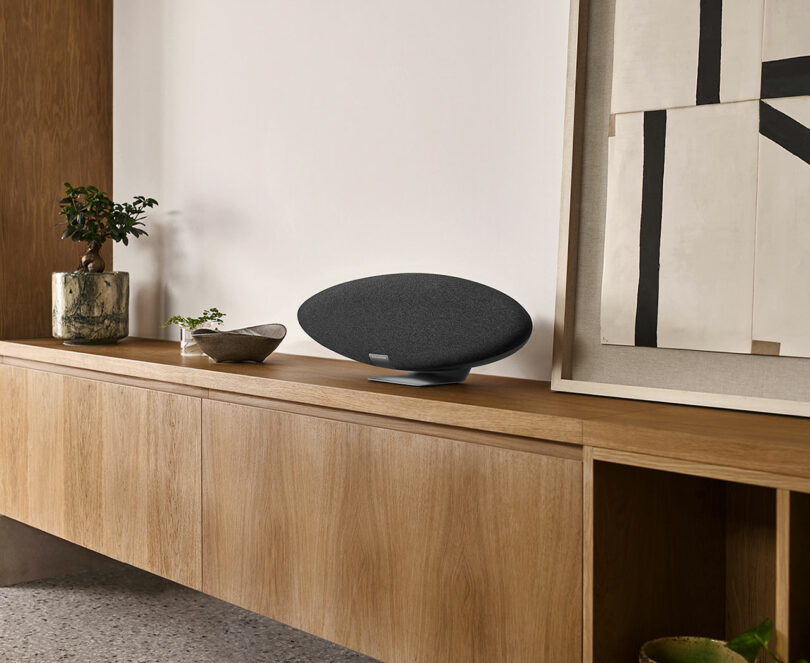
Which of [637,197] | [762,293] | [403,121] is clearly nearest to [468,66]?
[403,121]

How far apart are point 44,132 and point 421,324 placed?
1.51 meters

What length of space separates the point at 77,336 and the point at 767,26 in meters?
1.68

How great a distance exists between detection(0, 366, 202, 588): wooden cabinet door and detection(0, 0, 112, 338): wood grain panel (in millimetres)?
357

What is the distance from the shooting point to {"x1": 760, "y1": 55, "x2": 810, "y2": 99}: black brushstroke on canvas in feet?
3.81

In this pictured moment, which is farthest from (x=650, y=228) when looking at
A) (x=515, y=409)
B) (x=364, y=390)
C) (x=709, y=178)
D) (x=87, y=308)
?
(x=87, y=308)

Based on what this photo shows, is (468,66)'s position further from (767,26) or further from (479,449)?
(479,449)

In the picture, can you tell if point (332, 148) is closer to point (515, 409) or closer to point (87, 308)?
point (87, 308)

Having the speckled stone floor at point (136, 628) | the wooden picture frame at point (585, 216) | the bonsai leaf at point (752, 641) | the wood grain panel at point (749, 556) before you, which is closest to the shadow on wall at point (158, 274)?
the speckled stone floor at point (136, 628)

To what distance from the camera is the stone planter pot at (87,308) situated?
2.15 m

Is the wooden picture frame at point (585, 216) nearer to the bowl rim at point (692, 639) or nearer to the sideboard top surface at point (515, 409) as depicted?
the sideboard top surface at point (515, 409)

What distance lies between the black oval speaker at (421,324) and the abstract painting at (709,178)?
0.56 feet

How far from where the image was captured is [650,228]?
4.24ft

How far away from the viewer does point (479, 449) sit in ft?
3.91

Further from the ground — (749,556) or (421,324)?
(421,324)
